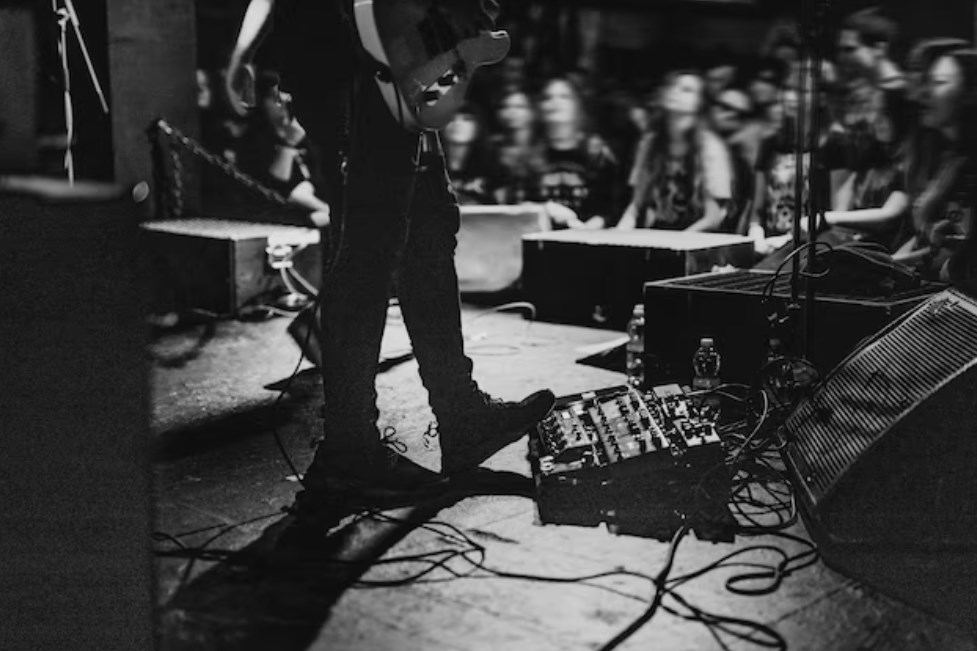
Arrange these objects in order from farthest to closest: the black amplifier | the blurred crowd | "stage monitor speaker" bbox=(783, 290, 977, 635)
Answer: the blurred crowd < the black amplifier < "stage monitor speaker" bbox=(783, 290, 977, 635)

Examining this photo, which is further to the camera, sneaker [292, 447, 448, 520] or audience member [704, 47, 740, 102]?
audience member [704, 47, 740, 102]

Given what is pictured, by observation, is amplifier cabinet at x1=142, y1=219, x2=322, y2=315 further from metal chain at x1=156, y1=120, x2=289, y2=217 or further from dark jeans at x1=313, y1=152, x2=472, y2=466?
dark jeans at x1=313, y1=152, x2=472, y2=466

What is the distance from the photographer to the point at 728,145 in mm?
5840

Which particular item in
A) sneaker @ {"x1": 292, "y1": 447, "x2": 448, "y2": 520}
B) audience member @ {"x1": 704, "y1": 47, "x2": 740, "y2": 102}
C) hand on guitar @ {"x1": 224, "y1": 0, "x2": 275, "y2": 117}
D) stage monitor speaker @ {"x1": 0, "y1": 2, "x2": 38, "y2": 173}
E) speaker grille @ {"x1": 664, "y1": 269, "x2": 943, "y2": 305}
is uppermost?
audience member @ {"x1": 704, "y1": 47, "x2": 740, "y2": 102}

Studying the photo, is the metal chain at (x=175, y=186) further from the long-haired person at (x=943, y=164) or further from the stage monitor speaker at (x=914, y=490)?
the stage monitor speaker at (x=914, y=490)

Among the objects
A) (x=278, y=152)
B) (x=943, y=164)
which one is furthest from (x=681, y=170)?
(x=278, y=152)

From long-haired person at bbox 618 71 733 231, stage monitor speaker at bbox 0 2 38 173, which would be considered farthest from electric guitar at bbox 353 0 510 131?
long-haired person at bbox 618 71 733 231

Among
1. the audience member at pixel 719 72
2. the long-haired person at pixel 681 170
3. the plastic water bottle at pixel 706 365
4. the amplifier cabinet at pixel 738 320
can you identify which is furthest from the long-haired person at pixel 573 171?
the plastic water bottle at pixel 706 365

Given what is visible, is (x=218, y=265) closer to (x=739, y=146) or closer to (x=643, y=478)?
(x=739, y=146)

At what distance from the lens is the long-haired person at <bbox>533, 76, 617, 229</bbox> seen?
6500mm

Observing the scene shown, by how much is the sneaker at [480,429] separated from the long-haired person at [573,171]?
12.2 ft

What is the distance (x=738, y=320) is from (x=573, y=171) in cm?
331

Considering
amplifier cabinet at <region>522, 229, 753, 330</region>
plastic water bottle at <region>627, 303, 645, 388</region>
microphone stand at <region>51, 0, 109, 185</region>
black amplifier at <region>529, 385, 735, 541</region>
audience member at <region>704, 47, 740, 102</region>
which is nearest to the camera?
black amplifier at <region>529, 385, 735, 541</region>

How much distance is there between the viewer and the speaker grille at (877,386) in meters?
2.09
